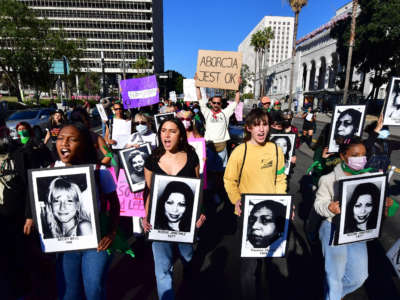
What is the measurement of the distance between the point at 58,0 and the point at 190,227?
309 ft

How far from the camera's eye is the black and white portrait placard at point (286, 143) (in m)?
4.52

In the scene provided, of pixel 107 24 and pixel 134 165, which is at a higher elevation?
pixel 107 24

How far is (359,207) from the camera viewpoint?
6.72 ft

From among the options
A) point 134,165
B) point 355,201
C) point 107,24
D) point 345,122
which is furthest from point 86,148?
point 107,24

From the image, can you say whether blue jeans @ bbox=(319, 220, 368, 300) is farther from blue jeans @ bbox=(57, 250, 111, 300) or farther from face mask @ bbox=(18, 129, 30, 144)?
face mask @ bbox=(18, 129, 30, 144)

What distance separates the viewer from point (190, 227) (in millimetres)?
2244

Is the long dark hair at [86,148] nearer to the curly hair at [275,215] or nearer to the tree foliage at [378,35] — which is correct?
the curly hair at [275,215]

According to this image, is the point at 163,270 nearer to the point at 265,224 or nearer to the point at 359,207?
the point at 265,224

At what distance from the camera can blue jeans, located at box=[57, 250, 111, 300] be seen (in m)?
1.92

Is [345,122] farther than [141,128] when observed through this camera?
No

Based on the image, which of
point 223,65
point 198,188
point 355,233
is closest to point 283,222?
point 355,233

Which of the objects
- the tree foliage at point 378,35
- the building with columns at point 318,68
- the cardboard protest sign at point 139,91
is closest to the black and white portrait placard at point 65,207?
the cardboard protest sign at point 139,91

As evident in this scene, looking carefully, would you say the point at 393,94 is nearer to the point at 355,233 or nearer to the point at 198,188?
the point at 355,233

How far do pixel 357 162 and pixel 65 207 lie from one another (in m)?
2.41
